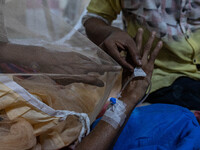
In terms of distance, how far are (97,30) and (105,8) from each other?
0.47 ft

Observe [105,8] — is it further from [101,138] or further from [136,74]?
[101,138]

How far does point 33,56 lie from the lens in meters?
0.57

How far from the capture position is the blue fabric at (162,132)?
622 mm

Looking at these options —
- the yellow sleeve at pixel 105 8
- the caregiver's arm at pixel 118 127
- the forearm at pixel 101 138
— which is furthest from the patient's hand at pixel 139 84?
the yellow sleeve at pixel 105 8

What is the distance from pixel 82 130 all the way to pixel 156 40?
1.70 ft

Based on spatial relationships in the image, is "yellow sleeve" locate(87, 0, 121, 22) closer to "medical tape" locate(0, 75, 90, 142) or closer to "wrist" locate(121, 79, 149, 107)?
"wrist" locate(121, 79, 149, 107)

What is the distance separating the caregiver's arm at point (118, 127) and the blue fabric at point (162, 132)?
6cm

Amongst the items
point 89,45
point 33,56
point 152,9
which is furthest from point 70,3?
point 33,56

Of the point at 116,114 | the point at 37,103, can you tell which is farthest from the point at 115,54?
the point at 37,103

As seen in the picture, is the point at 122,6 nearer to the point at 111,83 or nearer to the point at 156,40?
the point at 156,40

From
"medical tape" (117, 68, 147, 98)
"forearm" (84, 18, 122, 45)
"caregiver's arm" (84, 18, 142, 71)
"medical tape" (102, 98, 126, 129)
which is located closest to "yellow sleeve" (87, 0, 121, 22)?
"forearm" (84, 18, 122, 45)

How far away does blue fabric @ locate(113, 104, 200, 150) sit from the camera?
2.04ft

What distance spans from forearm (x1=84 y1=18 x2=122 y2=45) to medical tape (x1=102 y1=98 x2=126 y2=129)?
0.31 metres

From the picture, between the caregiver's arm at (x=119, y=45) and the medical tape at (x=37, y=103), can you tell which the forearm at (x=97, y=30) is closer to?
the caregiver's arm at (x=119, y=45)
